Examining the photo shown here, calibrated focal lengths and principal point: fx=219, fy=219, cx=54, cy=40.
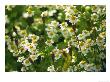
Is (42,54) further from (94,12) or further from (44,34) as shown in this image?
(94,12)

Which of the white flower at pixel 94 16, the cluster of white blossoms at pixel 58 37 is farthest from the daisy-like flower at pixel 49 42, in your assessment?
the white flower at pixel 94 16

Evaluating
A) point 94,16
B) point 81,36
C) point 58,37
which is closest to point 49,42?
point 58,37

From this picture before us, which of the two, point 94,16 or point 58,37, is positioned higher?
point 94,16

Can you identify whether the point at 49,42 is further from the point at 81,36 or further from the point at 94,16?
the point at 94,16

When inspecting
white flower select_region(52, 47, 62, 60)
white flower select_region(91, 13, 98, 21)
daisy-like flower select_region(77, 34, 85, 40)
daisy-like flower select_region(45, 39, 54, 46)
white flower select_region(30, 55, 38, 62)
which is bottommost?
white flower select_region(30, 55, 38, 62)

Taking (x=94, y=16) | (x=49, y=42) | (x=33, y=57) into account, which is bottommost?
(x=33, y=57)

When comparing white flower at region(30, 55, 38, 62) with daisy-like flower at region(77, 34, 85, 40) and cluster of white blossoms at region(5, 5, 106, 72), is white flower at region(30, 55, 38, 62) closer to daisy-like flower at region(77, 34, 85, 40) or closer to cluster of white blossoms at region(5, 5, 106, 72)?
cluster of white blossoms at region(5, 5, 106, 72)

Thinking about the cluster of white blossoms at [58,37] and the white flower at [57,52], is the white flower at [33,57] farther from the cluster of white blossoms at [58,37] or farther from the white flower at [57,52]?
the white flower at [57,52]

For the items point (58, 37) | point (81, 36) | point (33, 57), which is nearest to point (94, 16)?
point (81, 36)

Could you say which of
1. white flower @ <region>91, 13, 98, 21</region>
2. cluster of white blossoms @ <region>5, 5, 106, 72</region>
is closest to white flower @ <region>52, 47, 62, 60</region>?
cluster of white blossoms @ <region>5, 5, 106, 72</region>
